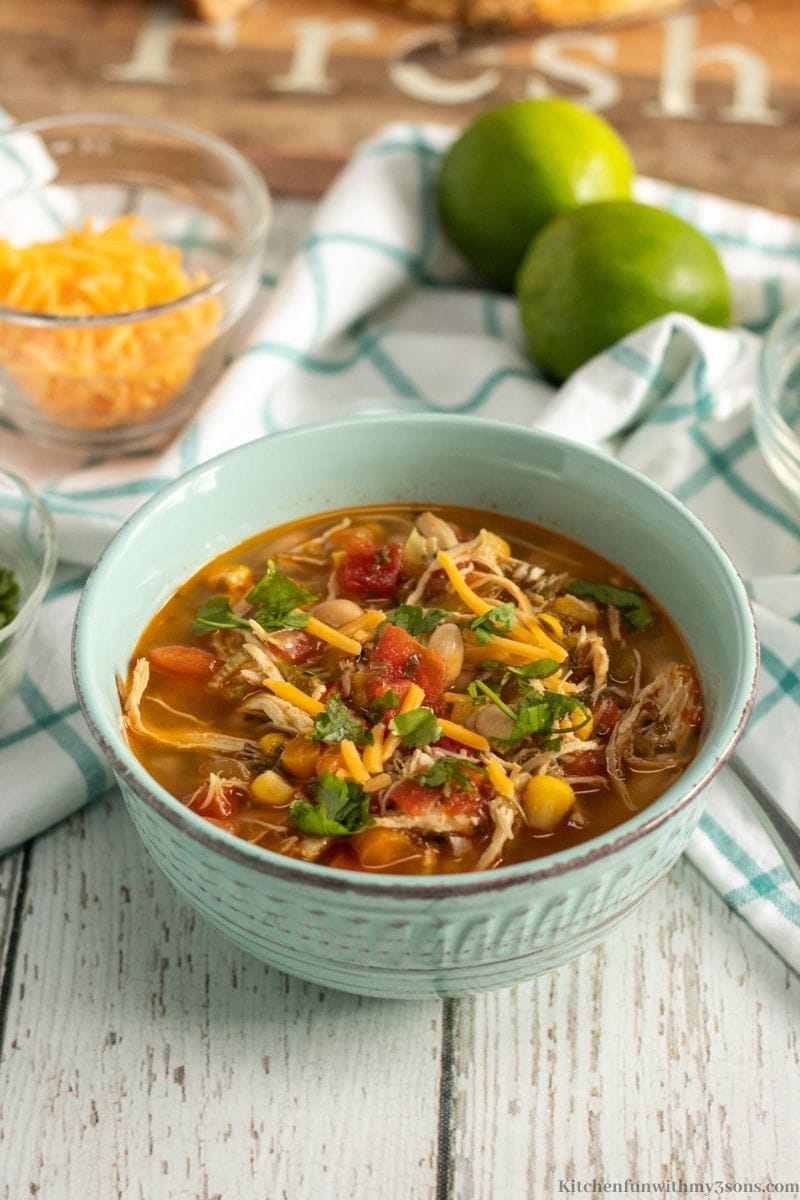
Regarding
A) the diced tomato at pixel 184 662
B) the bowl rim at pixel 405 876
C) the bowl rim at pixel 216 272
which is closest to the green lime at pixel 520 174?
the bowl rim at pixel 216 272

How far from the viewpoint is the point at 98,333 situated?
366cm

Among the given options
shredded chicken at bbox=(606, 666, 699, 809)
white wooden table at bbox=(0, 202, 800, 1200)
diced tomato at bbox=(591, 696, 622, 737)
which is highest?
diced tomato at bbox=(591, 696, 622, 737)

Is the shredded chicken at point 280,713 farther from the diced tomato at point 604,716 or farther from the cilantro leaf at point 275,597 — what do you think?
the diced tomato at point 604,716

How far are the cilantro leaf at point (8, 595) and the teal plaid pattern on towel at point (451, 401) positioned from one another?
85 mm

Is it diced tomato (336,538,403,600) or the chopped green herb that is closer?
the chopped green herb

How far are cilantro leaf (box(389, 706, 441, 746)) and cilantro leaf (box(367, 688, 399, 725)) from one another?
0.11 ft

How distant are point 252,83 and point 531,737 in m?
3.67

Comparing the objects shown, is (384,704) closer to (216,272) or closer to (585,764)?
(585,764)

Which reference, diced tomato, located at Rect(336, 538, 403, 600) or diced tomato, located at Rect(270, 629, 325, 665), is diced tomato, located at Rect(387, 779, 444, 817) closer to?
diced tomato, located at Rect(270, 629, 325, 665)

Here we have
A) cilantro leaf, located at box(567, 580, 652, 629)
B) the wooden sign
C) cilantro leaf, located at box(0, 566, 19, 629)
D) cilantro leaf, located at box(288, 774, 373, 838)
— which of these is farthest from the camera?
the wooden sign

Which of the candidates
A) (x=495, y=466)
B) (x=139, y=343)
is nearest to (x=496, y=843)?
(x=495, y=466)

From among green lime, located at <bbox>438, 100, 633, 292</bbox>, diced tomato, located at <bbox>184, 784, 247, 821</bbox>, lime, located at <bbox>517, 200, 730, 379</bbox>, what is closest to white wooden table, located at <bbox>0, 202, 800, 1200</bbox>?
diced tomato, located at <bbox>184, 784, 247, 821</bbox>

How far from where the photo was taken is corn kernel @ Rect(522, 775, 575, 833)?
2395mm

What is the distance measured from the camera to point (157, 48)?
565cm
